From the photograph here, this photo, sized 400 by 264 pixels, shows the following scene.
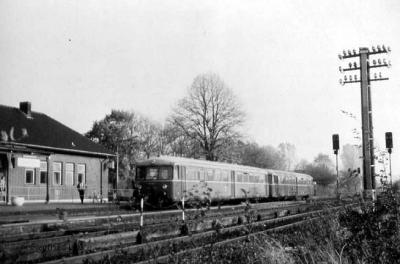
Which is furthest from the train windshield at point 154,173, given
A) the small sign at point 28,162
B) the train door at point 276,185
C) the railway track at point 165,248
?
the train door at point 276,185

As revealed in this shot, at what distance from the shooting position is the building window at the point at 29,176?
30422 mm

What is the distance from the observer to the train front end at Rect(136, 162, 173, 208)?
77.5 ft

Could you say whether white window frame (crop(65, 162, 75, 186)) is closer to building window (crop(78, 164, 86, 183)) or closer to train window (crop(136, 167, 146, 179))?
building window (crop(78, 164, 86, 183))

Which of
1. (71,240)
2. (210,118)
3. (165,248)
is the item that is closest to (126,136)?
(210,118)

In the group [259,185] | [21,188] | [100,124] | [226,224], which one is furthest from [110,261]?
[100,124]

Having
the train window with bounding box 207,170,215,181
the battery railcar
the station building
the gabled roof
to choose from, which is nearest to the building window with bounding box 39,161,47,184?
the station building

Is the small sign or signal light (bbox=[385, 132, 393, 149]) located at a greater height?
signal light (bbox=[385, 132, 393, 149])

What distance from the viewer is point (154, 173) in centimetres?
2428

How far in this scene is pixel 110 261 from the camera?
26.5 ft

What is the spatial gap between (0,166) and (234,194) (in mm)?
13803

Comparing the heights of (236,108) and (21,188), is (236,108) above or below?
above

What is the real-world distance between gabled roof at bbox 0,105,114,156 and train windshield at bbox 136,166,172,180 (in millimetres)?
8811

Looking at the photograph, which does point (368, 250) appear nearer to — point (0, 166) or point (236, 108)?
point (0, 166)

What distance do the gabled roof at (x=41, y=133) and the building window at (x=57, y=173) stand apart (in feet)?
3.09
